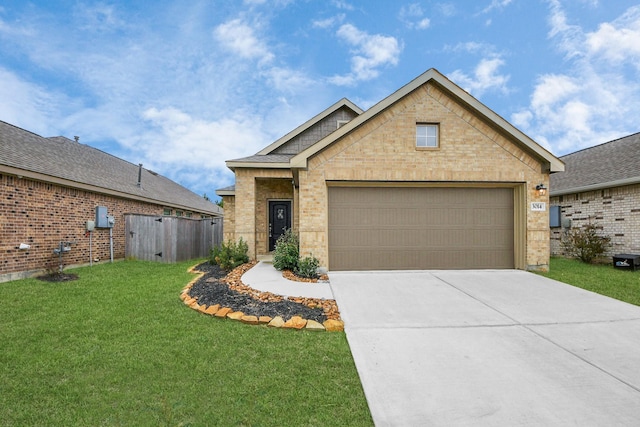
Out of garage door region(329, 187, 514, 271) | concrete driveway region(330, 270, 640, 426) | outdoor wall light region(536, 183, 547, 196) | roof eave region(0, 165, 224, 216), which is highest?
roof eave region(0, 165, 224, 216)

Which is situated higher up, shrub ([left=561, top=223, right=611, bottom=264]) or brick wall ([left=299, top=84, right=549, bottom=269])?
brick wall ([left=299, top=84, right=549, bottom=269])

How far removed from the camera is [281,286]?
20.6 ft

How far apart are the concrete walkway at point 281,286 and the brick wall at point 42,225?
5998mm

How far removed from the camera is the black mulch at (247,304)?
460 centimetres

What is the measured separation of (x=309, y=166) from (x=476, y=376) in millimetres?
6013

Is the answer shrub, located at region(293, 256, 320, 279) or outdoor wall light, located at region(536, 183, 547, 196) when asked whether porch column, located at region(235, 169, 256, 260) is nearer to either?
shrub, located at region(293, 256, 320, 279)

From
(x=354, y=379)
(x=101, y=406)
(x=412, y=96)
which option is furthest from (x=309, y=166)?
(x=101, y=406)

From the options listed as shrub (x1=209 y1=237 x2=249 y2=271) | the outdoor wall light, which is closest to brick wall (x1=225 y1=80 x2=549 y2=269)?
the outdoor wall light

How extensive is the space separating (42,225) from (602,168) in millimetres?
19857

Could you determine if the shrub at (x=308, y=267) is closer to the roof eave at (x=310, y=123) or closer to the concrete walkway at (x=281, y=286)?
the concrete walkway at (x=281, y=286)

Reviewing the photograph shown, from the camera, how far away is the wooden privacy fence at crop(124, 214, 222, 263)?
36.7 feet

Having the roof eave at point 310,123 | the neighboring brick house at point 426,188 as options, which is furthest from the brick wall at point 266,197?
the neighboring brick house at point 426,188

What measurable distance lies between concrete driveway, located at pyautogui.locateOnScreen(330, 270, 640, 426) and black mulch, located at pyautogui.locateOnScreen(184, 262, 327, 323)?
2.14 ft

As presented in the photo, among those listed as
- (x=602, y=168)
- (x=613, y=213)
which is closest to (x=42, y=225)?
(x=613, y=213)
